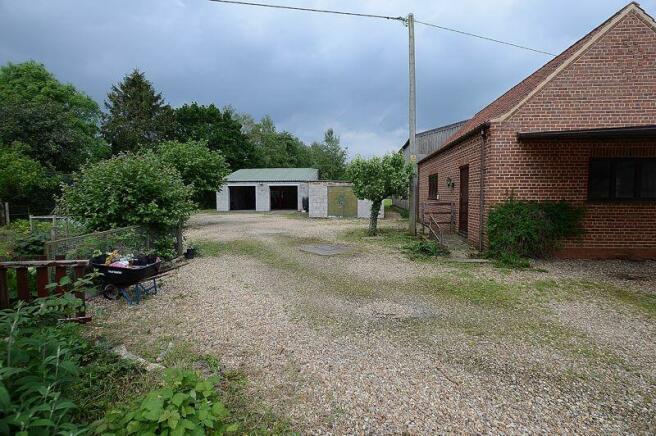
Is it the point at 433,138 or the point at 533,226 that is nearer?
the point at 533,226

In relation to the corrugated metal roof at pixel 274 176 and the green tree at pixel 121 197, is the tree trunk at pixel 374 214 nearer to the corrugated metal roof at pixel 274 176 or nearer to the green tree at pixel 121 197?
the green tree at pixel 121 197

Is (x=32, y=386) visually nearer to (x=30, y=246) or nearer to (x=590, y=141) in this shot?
(x=30, y=246)

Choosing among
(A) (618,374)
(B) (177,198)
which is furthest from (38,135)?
(A) (618,374)

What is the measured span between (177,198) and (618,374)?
8616mm

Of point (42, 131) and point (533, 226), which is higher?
point (42, 131)

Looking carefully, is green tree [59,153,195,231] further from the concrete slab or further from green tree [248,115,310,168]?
green tree [248,115,310,168]

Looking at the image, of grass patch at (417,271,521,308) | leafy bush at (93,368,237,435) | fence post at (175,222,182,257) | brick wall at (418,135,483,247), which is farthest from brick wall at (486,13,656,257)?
fence post at (175,222,182,257)

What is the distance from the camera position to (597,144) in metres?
8.19

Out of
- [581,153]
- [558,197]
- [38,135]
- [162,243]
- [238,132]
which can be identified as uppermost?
[238,132]

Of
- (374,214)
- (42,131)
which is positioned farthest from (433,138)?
(42,131)

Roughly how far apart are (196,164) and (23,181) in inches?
374

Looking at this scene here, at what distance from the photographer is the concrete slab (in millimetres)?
10036

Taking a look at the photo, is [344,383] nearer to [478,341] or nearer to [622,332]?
[478,341]

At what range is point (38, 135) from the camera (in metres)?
24.4
